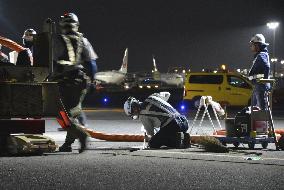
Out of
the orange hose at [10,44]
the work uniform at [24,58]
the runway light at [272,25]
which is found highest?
the runway light at [272,25]

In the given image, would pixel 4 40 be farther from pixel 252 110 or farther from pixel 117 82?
pixel 117 82

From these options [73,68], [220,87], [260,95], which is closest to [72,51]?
[73,68]

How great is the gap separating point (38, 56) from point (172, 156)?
2.55 meters

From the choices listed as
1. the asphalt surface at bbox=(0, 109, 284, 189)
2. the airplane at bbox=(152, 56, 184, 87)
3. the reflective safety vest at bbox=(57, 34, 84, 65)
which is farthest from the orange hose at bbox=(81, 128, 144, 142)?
the airplane at bbox=(152, 56, 184, 87)

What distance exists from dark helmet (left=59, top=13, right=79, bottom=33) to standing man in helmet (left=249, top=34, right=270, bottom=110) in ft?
11.7

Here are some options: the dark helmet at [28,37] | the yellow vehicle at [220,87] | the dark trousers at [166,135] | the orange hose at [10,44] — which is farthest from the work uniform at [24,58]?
the yellow vehicle at [220,87]

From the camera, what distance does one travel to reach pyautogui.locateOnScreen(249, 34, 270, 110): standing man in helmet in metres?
11.7

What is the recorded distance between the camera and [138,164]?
343 inches

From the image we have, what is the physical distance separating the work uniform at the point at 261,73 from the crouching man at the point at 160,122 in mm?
1480

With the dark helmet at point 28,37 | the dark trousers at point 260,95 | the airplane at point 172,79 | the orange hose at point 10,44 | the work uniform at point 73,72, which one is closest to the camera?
the work uniform at point 73,72

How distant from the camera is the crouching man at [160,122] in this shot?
11055mm

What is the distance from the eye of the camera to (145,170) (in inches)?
317

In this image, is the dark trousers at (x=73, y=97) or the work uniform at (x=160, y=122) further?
the work uniform at (x=160, y=122)

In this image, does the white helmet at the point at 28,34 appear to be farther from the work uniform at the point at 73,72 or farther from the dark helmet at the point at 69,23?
the work uniform at the point at 73,72
